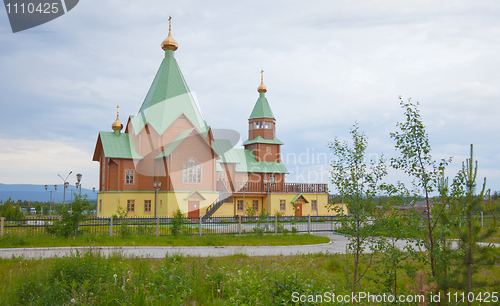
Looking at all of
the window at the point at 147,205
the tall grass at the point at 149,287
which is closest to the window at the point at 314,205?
the window at the point at 147,205

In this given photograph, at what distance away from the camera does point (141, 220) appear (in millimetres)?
20125

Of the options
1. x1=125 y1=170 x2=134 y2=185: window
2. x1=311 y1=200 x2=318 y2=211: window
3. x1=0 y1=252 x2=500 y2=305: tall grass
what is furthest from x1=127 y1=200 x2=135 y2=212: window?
x1=0 y1=252 x2=500 y2=305: tall grass

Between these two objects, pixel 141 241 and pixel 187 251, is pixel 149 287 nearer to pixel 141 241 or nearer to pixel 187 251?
pixel 187 251

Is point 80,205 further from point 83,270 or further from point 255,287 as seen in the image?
point 255,287

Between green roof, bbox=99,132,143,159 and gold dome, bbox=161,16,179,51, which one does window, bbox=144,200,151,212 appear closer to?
green roof, bbox=99,132,143,159

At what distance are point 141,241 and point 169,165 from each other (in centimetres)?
1689

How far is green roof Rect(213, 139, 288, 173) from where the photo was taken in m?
40.5

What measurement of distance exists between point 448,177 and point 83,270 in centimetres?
684

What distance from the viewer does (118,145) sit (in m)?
34.0

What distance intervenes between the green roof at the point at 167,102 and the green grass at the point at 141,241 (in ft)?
58.8

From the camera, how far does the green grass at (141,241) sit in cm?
1475

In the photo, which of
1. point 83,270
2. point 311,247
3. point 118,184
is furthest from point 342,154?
point 118,184

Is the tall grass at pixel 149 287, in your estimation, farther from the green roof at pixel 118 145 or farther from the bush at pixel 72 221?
the green roof at pixel 118 145

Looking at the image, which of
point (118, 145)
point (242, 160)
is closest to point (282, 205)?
point (242, 160)
